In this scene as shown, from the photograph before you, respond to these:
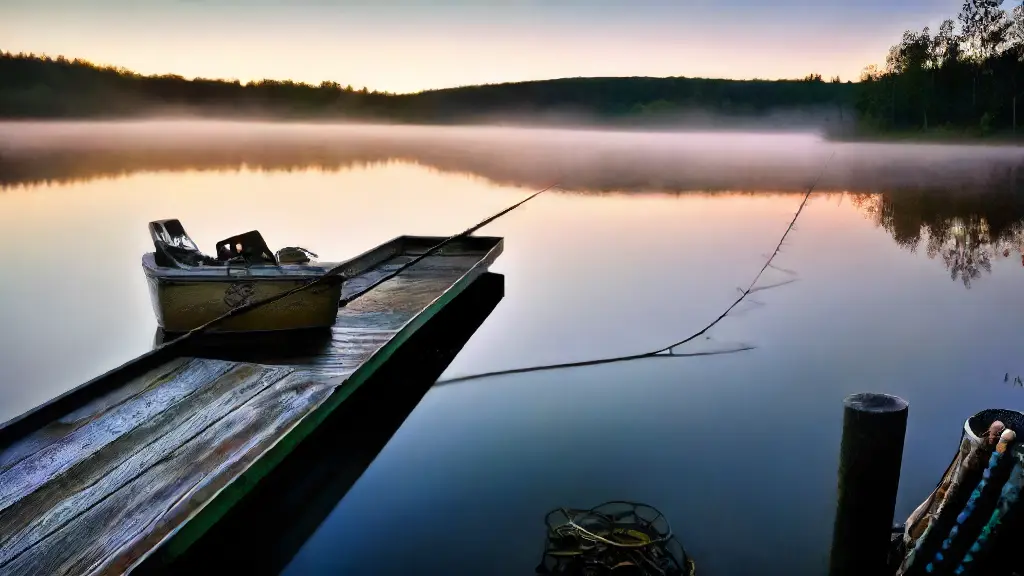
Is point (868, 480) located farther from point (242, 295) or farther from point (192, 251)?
point (192, 251)

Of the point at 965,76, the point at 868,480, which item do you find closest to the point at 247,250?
the point at 868,480

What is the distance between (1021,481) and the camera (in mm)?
Result: 3174

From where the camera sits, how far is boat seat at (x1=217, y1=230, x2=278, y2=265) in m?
8.18

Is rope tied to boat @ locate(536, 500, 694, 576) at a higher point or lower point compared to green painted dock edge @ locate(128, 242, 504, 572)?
lower

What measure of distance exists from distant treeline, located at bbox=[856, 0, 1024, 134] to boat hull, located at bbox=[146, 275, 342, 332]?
57.8 meters

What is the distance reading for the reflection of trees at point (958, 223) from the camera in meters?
17.3

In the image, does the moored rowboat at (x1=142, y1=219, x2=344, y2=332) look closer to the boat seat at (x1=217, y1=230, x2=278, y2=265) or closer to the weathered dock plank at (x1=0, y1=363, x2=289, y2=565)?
the boat seat at (x1=217, y1=230, x2=278, y2=265)

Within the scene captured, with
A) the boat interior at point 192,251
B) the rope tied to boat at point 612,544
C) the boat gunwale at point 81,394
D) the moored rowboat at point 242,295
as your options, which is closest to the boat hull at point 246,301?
the moored rowboat at point 242,295

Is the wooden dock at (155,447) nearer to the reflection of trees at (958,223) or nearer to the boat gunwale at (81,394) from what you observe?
the boat gunwale at (81,394)

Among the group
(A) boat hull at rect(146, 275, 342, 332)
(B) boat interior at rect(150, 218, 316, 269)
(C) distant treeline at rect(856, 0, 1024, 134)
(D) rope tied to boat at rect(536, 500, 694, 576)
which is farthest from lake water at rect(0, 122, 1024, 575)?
(C) distant treeline at rect(856, 0, 1024, 134)

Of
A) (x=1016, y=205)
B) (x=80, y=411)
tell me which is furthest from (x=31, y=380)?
(x=1016, y=205)

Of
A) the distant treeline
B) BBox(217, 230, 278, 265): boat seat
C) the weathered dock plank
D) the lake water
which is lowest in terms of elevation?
the lake water

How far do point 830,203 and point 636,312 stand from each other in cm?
2117

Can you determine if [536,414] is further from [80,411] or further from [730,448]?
[80,411]
